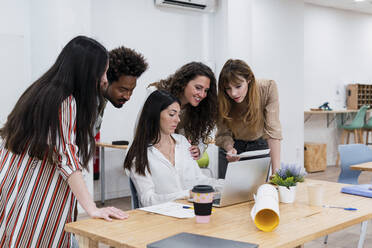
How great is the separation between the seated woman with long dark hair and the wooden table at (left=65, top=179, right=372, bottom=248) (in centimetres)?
38

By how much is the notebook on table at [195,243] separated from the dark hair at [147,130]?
0.79 meters

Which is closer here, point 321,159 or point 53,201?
point 53,201

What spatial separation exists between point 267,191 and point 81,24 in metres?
3.34

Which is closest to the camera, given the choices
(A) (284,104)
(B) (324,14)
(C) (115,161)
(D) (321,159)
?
(C) (115,161)

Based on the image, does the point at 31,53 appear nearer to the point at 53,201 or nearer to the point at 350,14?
the point at 53,201

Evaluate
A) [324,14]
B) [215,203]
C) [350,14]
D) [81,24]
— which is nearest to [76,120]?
[215,203]

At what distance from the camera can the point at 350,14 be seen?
8367 millimetres

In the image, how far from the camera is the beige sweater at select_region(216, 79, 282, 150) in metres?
2.72

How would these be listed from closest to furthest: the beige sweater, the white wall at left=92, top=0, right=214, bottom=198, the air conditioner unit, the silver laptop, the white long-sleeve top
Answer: the silver laptop, the white long-sleeve top, the beige sweater, the white wall at left=92, top=0, right=214, bottom=198, the air conditioner unit

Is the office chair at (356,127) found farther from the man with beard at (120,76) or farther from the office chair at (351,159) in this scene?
the man with beard at (120,76)

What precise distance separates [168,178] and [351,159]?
2.04 meters

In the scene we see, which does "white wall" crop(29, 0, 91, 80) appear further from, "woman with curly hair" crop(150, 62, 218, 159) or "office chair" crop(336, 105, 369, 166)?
"office chair" crop(336, 105, 369, 166)

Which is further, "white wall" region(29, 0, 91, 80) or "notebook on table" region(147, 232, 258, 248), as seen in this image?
"white wall" region(29, 0, 91, 80)

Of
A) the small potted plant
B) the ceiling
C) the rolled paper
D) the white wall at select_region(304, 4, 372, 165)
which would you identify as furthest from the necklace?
the ceiling
